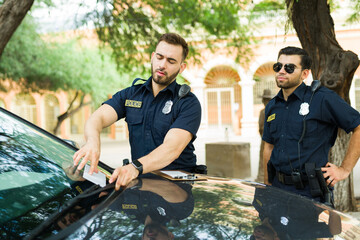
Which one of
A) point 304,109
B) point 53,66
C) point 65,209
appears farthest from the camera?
point 53,66

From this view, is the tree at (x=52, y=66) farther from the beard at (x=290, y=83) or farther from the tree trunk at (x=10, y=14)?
the beard at (x=290, y=83)

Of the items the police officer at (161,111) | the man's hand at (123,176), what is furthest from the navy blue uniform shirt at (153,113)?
the man's hand at (123,176)

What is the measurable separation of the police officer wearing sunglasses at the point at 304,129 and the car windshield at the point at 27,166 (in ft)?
4.62

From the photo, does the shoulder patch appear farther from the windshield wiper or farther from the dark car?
the windshield wiper

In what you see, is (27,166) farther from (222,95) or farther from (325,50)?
(222,95)

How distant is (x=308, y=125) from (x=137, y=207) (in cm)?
149

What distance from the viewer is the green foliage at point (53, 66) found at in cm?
1320

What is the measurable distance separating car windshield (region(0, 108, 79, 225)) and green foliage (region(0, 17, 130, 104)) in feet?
35.8

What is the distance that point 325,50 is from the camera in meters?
4.31

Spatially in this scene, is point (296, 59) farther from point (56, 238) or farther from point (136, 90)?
point (56, 238)

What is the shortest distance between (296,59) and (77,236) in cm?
198

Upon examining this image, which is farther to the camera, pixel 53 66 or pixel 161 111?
pixel 53 66

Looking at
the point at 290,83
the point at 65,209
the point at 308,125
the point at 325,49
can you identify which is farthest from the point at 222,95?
the point at 65,209

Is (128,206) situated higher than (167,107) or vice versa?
(167,107)
